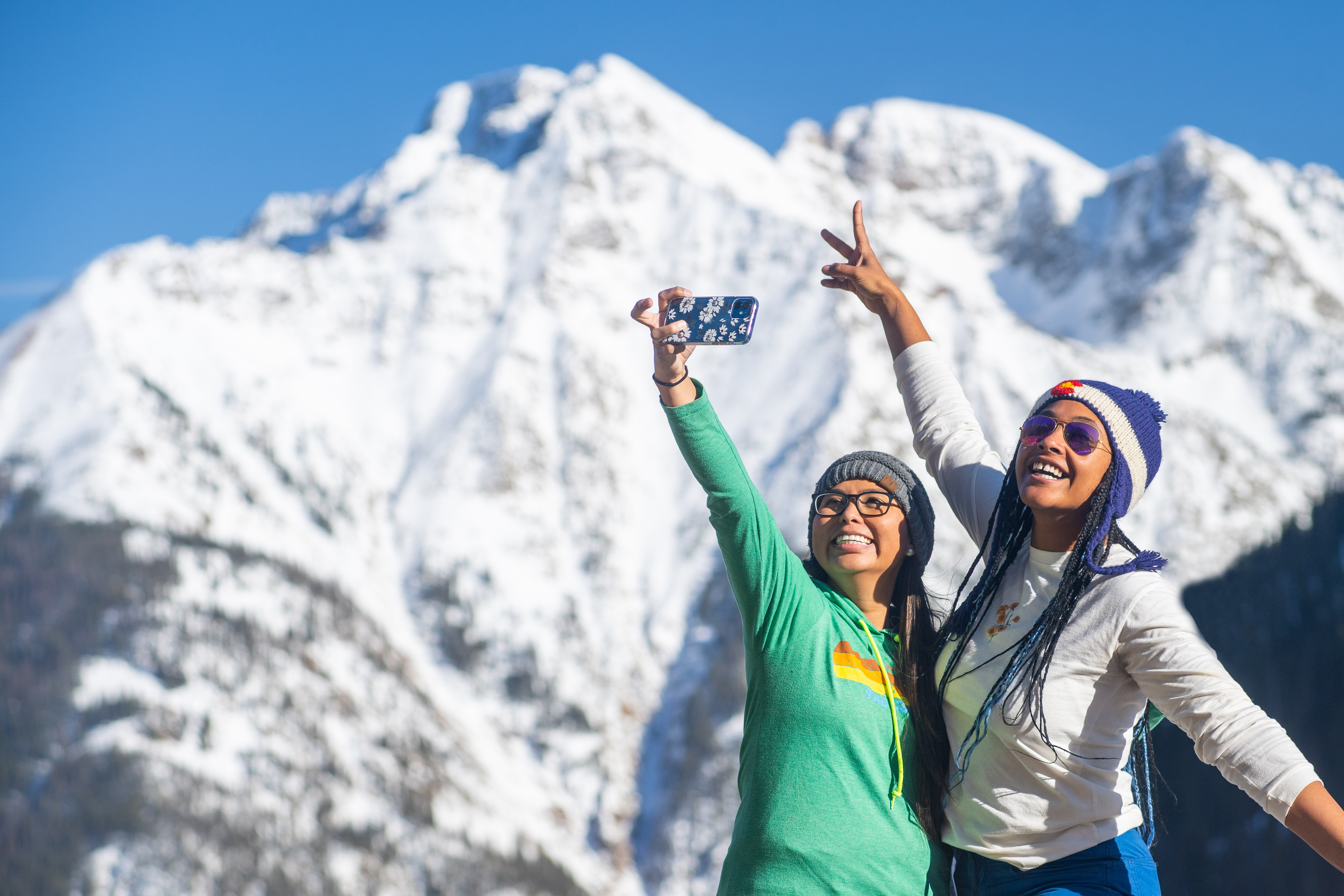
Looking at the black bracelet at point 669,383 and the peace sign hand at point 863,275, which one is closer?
the black bracelet at point 669,383

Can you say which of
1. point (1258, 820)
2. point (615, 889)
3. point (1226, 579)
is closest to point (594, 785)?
point (615, 889)

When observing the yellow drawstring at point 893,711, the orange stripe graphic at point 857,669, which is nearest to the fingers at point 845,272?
the yellow drawstring at point 893,711

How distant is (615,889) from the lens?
175m

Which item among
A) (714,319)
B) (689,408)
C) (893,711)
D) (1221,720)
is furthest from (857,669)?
(714,319)

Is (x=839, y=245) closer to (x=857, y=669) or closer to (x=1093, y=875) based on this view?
(x=857, y=669)

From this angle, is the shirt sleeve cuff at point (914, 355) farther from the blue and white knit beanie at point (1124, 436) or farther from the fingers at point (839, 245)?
the blue and white knit beanie at point (1124, 436)

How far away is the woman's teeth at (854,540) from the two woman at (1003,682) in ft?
0.04

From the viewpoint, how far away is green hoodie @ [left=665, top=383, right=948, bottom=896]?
5.62m

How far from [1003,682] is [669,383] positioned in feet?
6.75

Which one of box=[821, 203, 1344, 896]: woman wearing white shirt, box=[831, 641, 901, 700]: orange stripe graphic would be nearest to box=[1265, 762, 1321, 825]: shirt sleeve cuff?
box=[821, 203, 1344, 896]: woman wearing white shirt

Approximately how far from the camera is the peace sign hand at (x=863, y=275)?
24.5 ft

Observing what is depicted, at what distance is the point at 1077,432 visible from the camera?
5.69 m

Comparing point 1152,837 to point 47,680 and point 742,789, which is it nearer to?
point 742,789

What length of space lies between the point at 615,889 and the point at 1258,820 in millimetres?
95461
